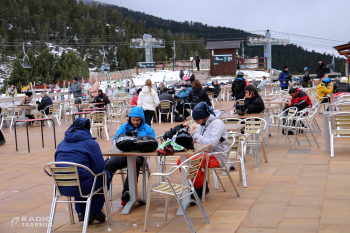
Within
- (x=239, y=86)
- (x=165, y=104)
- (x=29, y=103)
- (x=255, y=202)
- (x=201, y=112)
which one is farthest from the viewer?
(x=29, y=103)

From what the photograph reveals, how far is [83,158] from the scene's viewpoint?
3.50 m

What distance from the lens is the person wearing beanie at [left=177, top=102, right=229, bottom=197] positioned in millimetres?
4234

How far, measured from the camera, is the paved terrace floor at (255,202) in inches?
138

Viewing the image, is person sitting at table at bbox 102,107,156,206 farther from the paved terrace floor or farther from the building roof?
the building roof

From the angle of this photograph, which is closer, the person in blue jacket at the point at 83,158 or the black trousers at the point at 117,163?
the person in blue jacket at the point at 83,158

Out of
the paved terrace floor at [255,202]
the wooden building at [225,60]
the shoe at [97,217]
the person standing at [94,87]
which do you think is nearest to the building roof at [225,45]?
the wooden building at [225,60]

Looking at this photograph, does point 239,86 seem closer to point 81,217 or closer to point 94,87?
point 94,87

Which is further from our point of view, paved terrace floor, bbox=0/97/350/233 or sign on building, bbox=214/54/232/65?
sign on building, bbox=214/54/232/65

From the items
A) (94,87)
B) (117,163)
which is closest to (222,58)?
(94,87)

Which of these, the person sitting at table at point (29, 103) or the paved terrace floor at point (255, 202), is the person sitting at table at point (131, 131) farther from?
the person sitting at table at point (29, 103)

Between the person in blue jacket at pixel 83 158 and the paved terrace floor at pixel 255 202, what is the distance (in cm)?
22

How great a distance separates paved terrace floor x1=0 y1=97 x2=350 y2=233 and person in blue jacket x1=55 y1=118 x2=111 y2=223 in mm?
224

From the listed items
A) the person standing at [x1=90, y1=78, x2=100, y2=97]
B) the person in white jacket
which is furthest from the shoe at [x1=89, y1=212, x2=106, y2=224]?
the person standing at [x1=90, y1=78, x2=100, y2=97]

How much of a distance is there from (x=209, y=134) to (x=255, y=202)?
889 mm
